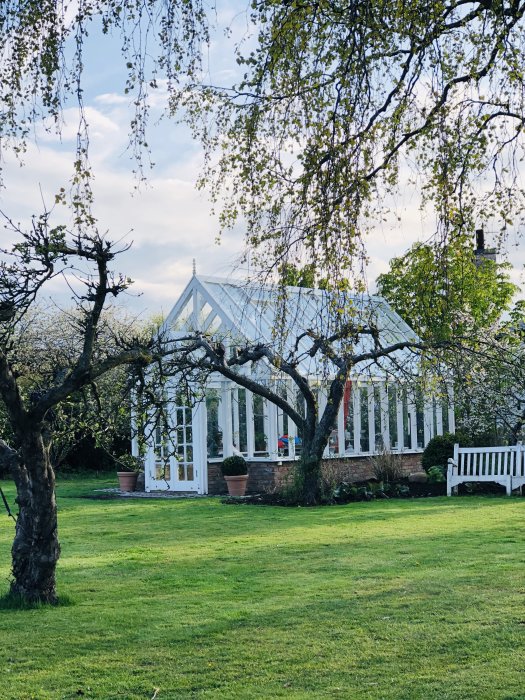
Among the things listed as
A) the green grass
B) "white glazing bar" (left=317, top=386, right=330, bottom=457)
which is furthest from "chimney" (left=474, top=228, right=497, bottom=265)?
"white glazing bar" (left=317, top=386, right=330, bottom=457)

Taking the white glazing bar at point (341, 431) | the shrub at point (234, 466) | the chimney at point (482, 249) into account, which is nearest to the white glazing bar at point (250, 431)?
the shrub at point (234, 466)

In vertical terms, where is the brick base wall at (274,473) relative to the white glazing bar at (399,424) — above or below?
below

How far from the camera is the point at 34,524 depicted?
737 centimetres

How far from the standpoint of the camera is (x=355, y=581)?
27.2 ft

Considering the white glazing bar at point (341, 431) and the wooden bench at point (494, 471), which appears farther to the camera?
the white glazing bar at point (341, 431)

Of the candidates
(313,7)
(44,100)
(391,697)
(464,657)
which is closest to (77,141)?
(44,100)

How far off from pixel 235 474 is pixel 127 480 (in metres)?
3.53

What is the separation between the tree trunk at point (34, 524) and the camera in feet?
24.1

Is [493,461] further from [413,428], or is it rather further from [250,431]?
[413,428]

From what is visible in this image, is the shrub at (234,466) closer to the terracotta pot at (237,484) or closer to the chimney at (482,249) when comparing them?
the terracotta pot at (237,484)

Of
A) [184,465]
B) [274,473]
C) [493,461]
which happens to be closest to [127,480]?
[184,465]

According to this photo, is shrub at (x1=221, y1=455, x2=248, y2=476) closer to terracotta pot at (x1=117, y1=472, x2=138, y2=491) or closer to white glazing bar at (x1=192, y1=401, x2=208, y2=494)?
white glazing bar at (x1=192, y1=401, x2=208, y2=494)

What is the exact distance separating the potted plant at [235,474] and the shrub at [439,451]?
4560mm

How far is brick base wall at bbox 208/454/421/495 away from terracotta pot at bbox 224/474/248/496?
0.53 m
